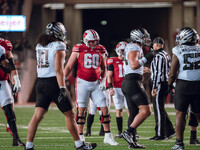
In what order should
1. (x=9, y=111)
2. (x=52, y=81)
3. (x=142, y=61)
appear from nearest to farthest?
(x=52, y=81) < (x=142, y=61) < (x=9, y=111)

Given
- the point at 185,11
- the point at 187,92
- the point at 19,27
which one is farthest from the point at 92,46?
the point at 185,11

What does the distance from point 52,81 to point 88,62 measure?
1423mm

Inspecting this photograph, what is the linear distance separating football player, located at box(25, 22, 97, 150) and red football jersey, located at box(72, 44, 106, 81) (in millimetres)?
1210

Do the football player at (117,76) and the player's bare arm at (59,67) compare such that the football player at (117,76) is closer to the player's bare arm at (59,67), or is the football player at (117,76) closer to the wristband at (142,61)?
the wristband at (142,61)

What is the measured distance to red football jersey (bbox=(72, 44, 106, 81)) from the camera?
8.00m

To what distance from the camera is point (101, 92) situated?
8016mm

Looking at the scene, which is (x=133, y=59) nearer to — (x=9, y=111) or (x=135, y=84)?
(x=135, y=84)

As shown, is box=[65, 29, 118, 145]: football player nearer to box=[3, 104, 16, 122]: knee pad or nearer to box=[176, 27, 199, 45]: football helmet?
box=[3, 104, 16, 122]: knee pad

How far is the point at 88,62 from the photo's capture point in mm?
8008

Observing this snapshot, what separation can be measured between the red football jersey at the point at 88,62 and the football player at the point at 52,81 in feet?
3.97

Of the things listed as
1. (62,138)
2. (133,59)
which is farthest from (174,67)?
(62,138)

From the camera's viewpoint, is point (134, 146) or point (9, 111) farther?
point (9, 111)

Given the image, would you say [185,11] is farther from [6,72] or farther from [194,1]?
[6,72]

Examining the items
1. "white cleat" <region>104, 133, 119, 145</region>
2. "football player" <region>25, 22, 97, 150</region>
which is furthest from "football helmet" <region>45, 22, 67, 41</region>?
"white cleat" <region>104, 133, 119, 145</region>
